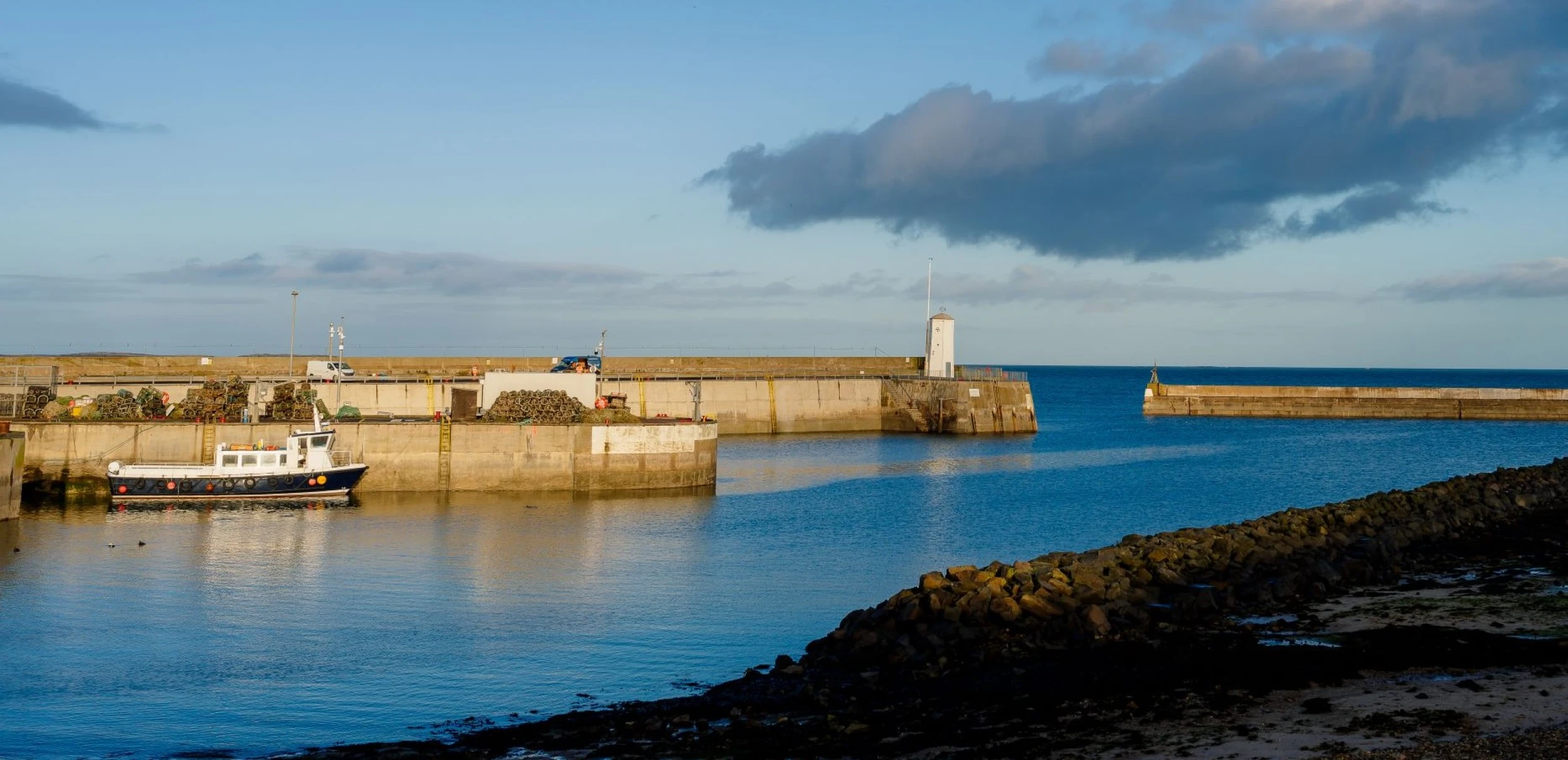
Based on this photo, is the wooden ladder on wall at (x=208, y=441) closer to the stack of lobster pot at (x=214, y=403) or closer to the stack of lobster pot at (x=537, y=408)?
the stack of lobster pot at (x=214, y=403)

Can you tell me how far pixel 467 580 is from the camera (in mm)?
33719

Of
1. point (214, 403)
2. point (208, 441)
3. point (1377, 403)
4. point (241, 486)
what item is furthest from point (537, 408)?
point (1377, 403)

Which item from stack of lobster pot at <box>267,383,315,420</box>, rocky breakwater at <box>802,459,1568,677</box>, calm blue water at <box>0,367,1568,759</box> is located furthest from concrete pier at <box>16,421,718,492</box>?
rocky breakwater at <box>802,459,1568,677</box>

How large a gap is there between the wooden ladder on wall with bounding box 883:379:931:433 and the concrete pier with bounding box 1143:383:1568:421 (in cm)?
3674

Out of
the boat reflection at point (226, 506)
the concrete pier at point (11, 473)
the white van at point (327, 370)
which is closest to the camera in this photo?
the concrete pier at point (11, 473)

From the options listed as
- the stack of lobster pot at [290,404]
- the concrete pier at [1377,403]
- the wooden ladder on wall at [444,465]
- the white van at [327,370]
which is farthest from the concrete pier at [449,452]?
the concrete pier at [1377,403]

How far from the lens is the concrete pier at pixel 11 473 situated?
44.1 meters

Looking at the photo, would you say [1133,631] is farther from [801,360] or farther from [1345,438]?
[801,360]

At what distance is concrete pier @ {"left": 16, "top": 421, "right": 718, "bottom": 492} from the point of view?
51.4m

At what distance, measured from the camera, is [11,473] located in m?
44.6

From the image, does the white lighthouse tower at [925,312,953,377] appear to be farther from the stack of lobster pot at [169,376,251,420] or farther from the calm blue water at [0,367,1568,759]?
the stack of lobster pot at [169,376,251,420]

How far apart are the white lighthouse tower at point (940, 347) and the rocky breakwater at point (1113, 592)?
6415cm

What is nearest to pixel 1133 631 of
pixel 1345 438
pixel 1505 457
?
pixel 1505 457

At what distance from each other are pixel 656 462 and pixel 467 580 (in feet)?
61.7
